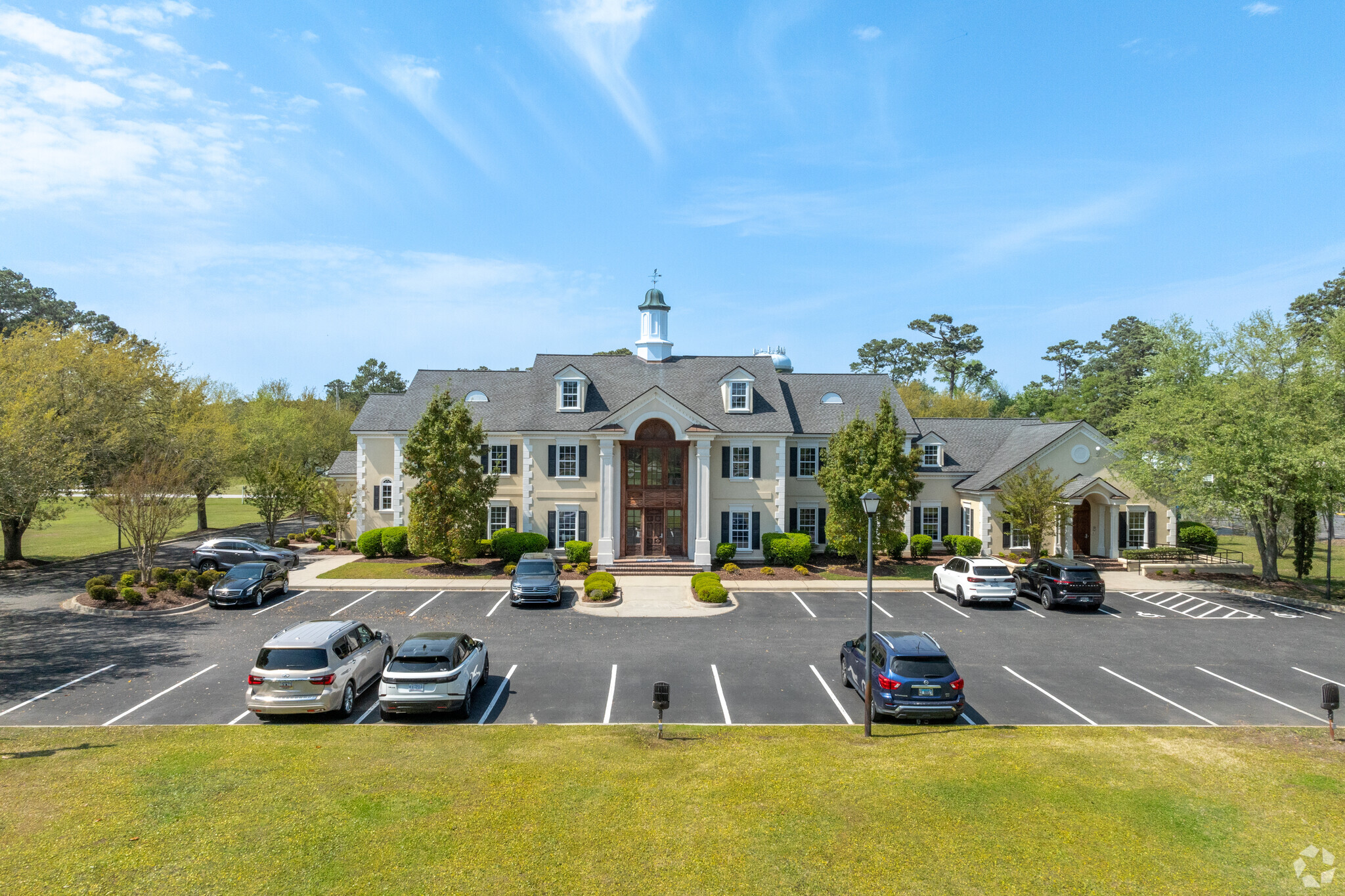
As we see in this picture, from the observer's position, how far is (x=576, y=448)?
34906 mm

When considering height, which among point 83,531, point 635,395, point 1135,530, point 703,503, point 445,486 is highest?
point 635,395

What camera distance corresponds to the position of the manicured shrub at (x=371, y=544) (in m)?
35.1

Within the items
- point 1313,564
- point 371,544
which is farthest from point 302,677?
point 1313,564

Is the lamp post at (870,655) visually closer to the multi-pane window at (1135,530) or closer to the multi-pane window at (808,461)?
the multi-pane window at (808,461)

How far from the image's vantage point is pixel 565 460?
3500 centimetres

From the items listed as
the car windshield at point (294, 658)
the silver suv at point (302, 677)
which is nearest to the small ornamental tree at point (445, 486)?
the silver suv at point (302, 677)

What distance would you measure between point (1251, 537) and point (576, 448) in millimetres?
48455

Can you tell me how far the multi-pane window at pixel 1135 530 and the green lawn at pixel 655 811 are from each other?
25.0 metres

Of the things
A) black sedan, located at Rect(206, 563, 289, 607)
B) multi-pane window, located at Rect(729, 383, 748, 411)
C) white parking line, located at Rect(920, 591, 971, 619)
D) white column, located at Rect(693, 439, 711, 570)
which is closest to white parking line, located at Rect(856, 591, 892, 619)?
white parking line, located at Rect(920, 591, 971, 619)

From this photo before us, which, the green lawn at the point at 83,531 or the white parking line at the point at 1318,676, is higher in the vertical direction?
the green lawn at the point at 83,531

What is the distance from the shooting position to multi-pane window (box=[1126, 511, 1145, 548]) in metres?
35.8

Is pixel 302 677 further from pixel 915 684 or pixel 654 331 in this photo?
pixel 654 331

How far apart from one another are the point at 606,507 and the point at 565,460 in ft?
11.4

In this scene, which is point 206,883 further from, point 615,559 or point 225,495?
point 225,495
